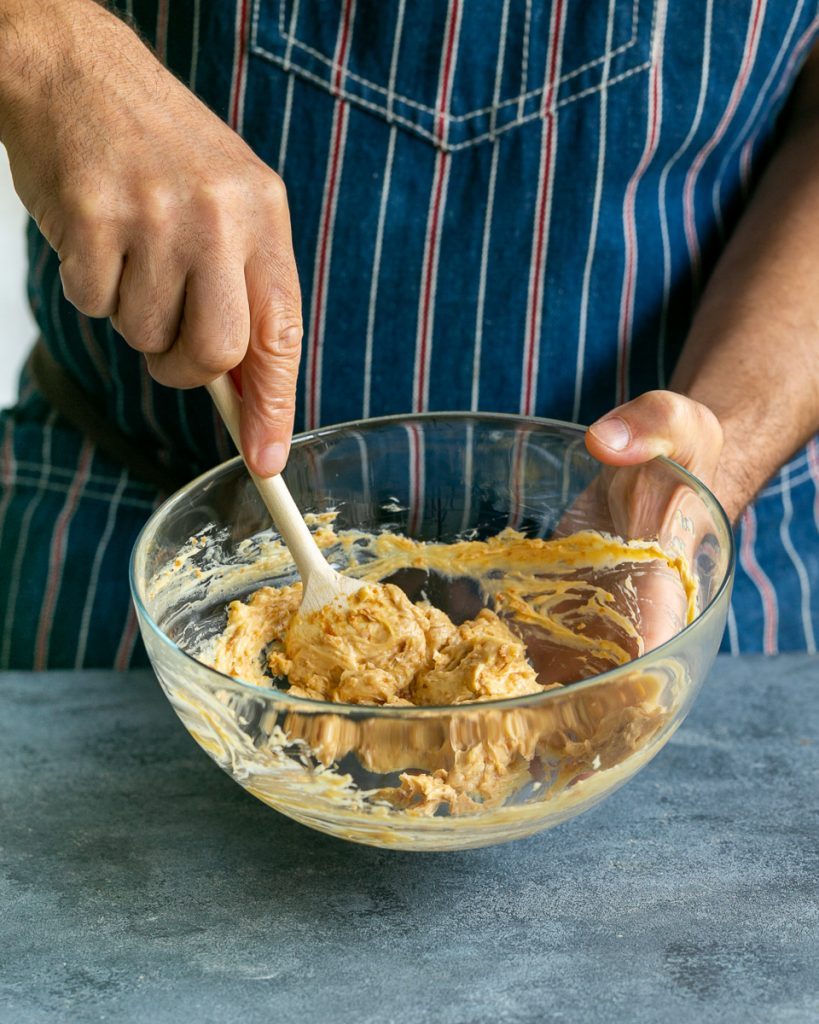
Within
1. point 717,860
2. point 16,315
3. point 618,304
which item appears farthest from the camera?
point 16,315

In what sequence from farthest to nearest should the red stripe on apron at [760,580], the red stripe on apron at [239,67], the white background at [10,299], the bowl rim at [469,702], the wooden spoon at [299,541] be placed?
the white background at [10,299] → the red stripe on apron at [760,580] → the red stripe on apron at [239,67] → the wooden spoon at [299,541] → the bowl rim at [469,702]

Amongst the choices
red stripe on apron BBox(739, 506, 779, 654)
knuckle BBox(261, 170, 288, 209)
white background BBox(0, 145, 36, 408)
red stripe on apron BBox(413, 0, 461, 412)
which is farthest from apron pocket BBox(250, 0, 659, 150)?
white background BBox(0, 145, 36, 408)

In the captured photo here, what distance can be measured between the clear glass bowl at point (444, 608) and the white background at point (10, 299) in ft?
7.30

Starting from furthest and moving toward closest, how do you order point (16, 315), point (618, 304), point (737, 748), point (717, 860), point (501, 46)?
point (16, 315) < point (618, 304) < point (501, 46) < point (737, 748) < point (717, 860)

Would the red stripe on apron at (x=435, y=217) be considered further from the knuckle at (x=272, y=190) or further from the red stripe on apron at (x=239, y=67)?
the knuckle at (x=272, y=190)

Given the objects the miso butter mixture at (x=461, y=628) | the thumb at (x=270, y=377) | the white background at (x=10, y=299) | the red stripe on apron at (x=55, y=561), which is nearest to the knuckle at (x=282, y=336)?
the thumb at (x=270, y=377)

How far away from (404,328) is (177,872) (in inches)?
23.1

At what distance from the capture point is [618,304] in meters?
1.20

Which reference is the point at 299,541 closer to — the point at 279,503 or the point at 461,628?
the point at 279,503

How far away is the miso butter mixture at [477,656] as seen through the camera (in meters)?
0.70

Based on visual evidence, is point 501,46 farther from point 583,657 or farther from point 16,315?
point 16,315

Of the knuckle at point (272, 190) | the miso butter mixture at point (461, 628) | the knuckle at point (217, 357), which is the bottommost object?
the miso butter mixture at point (461, 628)

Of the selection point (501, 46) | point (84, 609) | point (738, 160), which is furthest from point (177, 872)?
point (738, 160)

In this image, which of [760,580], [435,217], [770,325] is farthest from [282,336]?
[760,580]
